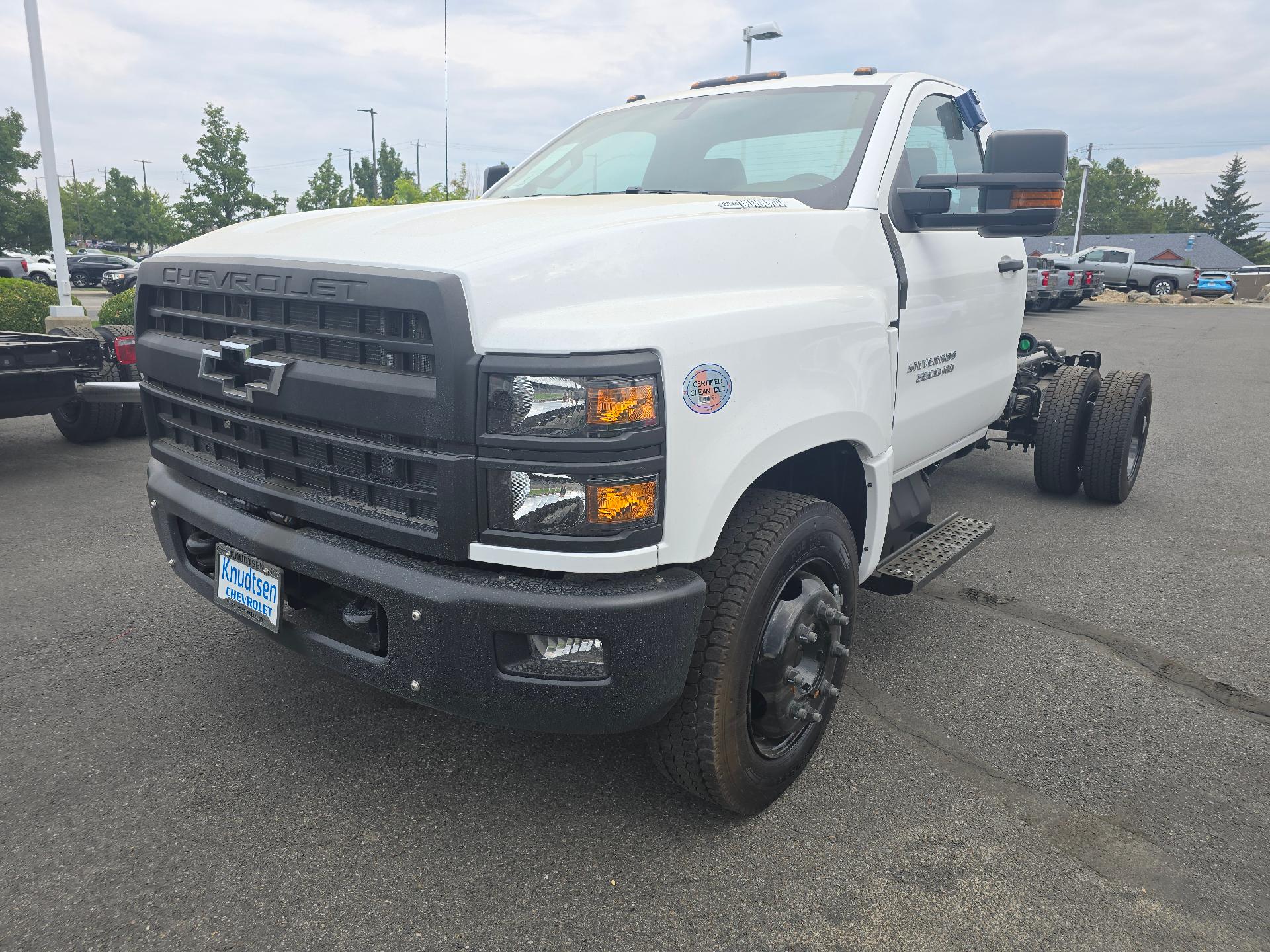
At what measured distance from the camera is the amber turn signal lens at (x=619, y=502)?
6.40 feet

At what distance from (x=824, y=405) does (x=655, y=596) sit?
0.82m

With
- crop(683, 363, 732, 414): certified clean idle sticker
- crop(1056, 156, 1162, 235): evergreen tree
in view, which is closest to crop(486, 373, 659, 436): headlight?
crop(683, 363, 732, 414): certified clean idle sticker

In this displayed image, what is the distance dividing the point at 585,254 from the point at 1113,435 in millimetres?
4344

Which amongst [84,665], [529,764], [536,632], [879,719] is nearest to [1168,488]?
[879,719]

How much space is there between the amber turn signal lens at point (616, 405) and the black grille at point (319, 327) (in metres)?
0.36

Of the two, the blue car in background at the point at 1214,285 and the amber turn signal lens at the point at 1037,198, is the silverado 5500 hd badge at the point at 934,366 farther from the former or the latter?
the blue car in background at the point at 1214,285

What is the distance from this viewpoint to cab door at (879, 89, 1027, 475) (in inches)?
124

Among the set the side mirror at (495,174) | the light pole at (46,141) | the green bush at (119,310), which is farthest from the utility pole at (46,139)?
the side mirror at (495,174)

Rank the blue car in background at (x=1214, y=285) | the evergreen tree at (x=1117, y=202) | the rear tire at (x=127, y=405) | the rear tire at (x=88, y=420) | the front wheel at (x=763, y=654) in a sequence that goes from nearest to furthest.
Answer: the front wheel at (x=763, y=654)
the rear tire at (x=127, y=405)
the rear tire at (x=88, y=420)
the blue car in background at (x=1214, y=285)
the evergreen tree at (x=1117, y=202)

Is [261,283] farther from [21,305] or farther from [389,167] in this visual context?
[389,167]

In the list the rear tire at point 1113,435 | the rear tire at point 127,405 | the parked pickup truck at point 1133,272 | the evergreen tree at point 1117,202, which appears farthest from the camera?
the evergreen tree at point 1117,202

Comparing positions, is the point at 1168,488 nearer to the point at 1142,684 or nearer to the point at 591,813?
the point at 1142,684

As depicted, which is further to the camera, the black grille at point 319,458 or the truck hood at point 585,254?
the black grille at point 319,458

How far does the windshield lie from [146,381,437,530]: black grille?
5.18ft
